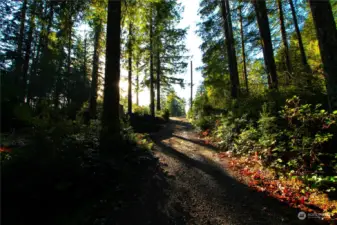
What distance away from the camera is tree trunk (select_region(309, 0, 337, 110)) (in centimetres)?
398

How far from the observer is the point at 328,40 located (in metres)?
4.02

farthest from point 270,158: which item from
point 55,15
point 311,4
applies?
point 55,15

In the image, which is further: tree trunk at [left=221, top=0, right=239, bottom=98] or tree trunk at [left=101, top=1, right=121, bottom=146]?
tree trunk at [left=221, top=0, right=239, bottom=98]

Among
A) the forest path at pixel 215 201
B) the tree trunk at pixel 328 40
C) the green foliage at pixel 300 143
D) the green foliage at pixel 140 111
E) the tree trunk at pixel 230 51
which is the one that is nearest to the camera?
the forest path at pixel 215 201

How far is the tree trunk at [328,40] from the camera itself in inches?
157

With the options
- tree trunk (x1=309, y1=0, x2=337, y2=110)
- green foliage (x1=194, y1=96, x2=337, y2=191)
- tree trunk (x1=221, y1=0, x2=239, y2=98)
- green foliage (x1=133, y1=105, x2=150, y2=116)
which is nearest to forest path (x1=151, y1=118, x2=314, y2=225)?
green foliage (x1=194, y1=96, x2=337, y2=191)

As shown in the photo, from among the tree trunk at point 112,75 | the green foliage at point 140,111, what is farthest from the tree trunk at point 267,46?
the green foliage at point 140,111

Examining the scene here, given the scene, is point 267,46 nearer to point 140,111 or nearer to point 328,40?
point 328,40

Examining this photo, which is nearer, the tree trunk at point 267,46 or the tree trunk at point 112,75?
the tree trunk at point 112,75

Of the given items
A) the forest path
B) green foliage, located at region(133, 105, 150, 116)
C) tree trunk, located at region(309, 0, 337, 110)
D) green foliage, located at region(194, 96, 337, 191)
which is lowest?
the forest path

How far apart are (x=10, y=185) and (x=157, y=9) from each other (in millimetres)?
6898

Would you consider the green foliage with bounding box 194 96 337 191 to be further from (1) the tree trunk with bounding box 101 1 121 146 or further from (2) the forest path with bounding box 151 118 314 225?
(1) the tree trunk with bounding box 101 1 121 146

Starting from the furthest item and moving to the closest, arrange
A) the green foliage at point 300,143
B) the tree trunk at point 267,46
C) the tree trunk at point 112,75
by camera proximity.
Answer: the tree trunk at point 267,46, the tree trunk at point 112,75, the green foliage at point 300,143

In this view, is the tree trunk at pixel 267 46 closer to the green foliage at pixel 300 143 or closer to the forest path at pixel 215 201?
the green foliage at pixel 300 143
